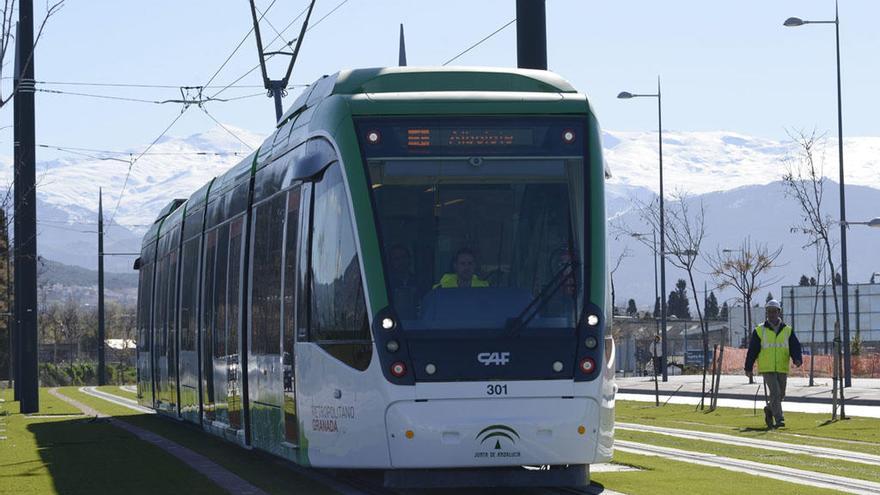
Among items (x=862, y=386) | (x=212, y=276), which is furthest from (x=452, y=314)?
(x=862, y=386)

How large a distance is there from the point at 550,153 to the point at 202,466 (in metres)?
6.45

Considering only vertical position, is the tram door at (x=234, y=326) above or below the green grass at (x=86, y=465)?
above

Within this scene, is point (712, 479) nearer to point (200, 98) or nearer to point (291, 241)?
point (291, 241)

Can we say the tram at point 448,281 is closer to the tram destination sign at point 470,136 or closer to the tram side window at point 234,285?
the tram destination sign at point 470,136

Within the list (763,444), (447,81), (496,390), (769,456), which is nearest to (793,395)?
(763,444)

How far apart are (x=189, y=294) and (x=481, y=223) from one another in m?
10.9

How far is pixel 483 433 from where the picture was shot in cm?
1302

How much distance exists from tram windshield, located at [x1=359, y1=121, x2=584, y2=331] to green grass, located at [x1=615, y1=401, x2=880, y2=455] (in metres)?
7.35

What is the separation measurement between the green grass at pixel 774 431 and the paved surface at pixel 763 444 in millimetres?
367

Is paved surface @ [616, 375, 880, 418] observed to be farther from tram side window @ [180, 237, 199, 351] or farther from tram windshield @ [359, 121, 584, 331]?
tram windshield @ [359, 121, 584, 331]

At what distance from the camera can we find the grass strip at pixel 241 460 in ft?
51.9

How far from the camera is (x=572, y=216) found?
1387 centimetres

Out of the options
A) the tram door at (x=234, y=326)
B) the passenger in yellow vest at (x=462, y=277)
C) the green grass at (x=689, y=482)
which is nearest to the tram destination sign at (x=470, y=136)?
the passenger in yellow vest at (x=462, y=277)

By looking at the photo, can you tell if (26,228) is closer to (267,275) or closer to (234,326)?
(234,326)
